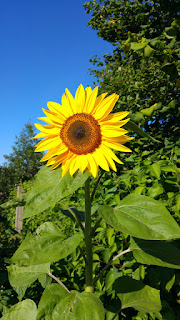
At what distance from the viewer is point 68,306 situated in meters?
0.88

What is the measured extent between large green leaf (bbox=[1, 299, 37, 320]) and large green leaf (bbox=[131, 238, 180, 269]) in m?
0.62

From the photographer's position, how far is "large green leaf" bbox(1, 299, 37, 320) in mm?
1210

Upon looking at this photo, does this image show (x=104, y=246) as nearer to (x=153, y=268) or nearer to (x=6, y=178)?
(x=153, y=268)

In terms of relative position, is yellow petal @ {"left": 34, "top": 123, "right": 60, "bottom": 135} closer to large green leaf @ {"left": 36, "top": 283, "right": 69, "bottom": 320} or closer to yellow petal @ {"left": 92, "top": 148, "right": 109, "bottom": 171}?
yellow petal @ {"left": 92, "top": 148, "right": 109, "bottom": 171}

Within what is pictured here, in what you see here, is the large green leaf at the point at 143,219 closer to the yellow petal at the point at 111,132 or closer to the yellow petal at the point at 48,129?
the yellow petal at the point at 111,132

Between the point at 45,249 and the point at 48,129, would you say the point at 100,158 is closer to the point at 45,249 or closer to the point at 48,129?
the point at 48,129

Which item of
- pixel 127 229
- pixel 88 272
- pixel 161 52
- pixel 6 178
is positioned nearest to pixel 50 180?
pixel 127 229

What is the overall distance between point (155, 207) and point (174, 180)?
0.77 m

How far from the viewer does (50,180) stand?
865 mm

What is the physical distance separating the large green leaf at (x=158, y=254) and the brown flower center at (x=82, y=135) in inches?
18.1

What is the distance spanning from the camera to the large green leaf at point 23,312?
1210 mm

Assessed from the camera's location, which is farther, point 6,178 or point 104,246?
point 6,178

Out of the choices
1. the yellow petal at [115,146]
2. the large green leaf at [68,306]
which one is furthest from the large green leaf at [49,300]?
the yellow petal at [115,146]

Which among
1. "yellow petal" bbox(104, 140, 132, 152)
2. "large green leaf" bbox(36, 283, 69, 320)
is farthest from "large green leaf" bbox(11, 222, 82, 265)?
"yellow petal" bbox(104, 140, 132, 152)
